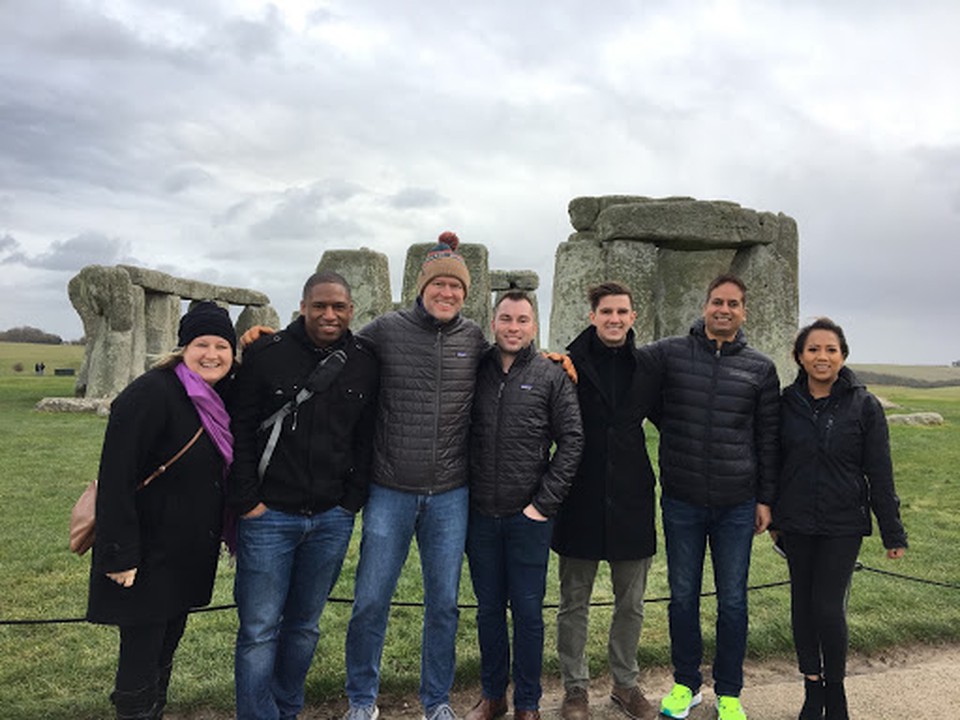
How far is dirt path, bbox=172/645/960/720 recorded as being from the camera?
3.35 metres

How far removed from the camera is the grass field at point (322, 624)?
11.4 ft

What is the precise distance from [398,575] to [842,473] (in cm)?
184

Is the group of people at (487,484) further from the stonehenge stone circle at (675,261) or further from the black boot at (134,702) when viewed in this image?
the stonehenge stone circle at (675,261)

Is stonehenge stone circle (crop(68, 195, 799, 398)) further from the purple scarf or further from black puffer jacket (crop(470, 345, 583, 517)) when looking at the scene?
the purple scarf

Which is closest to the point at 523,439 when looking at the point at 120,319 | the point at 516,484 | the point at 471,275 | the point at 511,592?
the point at 516,484

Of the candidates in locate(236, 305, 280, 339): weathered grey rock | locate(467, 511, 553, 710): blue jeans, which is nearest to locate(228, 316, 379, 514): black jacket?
locate(467, 511, 553, 710): blue jeans

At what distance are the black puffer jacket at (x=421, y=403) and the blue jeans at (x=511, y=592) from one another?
0.96 ft

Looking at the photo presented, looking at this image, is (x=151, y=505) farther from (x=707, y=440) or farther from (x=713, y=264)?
(x=713, y=264)

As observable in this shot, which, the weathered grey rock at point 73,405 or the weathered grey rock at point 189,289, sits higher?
the weathered grey rock at point 189,289

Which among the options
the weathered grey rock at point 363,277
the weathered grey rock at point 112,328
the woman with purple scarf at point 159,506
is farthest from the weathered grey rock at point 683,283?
the weathered grey rock at point 112,328

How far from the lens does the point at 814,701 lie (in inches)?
126

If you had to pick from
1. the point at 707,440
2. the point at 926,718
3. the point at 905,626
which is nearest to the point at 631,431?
the point at 707,440

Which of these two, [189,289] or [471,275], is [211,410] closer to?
[471,275]

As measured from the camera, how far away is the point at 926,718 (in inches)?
132
